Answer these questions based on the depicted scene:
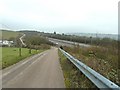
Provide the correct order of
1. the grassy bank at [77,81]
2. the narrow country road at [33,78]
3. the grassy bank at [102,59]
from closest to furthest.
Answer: the grassy bank at [77,81], the narrow country road at [33,78], the grassy bank at [102,59]

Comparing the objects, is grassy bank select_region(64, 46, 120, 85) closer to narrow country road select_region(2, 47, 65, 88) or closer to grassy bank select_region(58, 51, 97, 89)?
grassy bank select_region(58, 51, 97, 89)

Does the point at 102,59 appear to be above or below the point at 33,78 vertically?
above

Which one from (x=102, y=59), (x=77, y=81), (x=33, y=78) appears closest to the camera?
(x=77, y=81)

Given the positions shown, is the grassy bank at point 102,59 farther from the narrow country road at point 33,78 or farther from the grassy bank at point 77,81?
the narrow country road at point 33,78

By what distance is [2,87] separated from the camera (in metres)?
9.86

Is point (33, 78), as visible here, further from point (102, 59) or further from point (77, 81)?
point (102, 59)

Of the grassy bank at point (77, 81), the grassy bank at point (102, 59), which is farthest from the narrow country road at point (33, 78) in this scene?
the grassy bank at point (102, 59)

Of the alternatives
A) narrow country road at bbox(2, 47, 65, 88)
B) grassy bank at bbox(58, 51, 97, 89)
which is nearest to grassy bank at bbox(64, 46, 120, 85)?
grassy bank at bbox(58, 51, 97, 89)

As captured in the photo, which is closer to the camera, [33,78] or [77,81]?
[77,81]

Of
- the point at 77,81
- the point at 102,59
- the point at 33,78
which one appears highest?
the point at 102,59

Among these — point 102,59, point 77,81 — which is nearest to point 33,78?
point 77,81

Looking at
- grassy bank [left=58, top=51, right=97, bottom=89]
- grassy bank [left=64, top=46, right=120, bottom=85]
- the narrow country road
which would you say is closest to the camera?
grassy bank [left=58, top=51, right=97, bottom=89]

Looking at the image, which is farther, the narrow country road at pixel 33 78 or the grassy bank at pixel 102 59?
the grassy bank at pixel 102 59

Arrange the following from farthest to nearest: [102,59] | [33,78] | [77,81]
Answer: [102,59] → [33,78] → [77,81]
